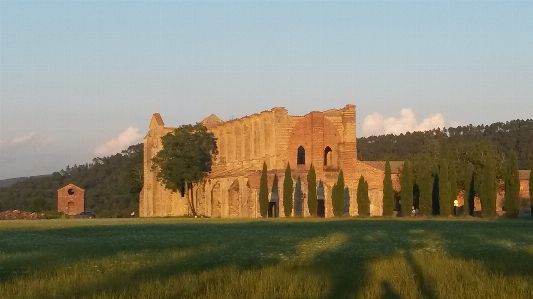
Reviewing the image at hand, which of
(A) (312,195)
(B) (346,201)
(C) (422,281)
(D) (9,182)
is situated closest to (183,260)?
(C) (422,281)

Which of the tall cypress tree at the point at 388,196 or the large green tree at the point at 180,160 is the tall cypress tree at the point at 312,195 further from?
the large green tree at the point at 180,160

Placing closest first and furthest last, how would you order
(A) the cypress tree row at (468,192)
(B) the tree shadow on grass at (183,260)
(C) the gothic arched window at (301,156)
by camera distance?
(B) the tree shadow on grass at (183,260) → (A) the cypress tree row at (468,192) → (C) the gothic arched window at (301,156)

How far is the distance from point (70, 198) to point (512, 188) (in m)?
53.8

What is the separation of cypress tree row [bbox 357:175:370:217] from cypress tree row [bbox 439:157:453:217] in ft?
15.1

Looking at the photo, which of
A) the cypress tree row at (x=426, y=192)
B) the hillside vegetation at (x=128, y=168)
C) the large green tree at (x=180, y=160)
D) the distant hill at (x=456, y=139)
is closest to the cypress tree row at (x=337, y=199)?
the cypress tree row at (x=426, y=192)

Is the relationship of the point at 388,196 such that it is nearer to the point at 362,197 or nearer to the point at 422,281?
the point at 362,197

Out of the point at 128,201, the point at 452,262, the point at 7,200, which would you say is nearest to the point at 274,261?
the point at 452,262

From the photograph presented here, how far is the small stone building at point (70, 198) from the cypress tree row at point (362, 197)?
45.0m

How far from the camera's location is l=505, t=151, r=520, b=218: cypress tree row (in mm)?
50406

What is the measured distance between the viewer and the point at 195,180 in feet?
221

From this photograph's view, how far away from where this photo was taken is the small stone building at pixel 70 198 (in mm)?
90375

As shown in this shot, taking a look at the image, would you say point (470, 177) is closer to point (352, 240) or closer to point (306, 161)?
point (306, 161)

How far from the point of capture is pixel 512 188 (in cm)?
5059

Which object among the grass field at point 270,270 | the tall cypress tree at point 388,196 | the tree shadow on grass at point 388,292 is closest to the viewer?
the tree shadow on grass at point 388,292
